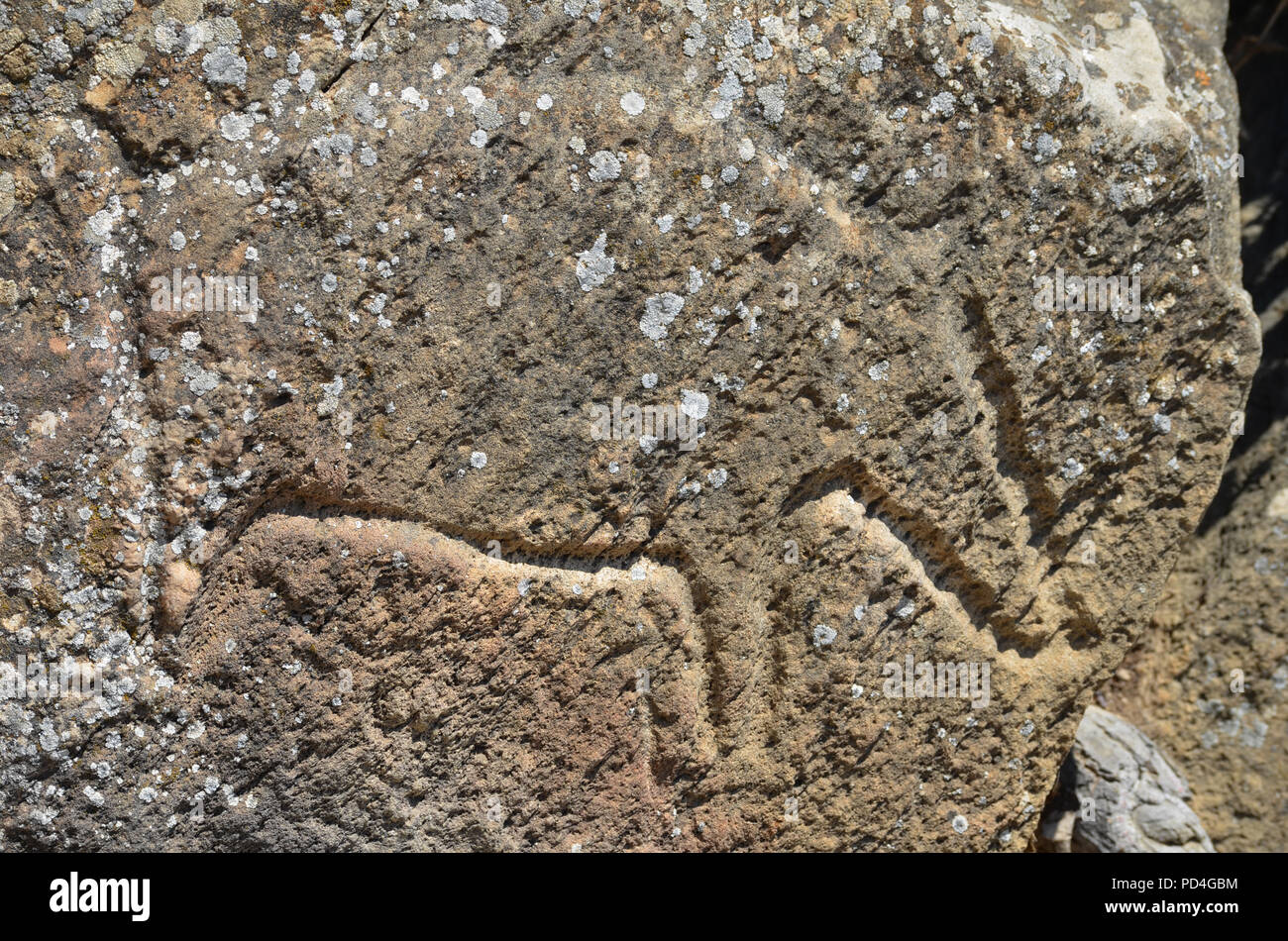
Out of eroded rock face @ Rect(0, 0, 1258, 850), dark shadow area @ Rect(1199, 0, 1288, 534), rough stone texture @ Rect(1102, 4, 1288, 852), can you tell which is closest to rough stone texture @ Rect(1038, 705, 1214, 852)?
rough stone texture @ Rect(1102, 4, 1288, 852)

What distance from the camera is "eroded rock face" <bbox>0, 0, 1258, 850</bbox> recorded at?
7.53ft

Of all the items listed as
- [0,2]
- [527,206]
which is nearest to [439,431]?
[527,206]

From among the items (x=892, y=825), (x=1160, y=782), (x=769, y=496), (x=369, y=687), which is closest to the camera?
(x=369, y=687)

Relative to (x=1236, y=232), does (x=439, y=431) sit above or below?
below

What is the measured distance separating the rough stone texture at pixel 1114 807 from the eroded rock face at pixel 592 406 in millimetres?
481

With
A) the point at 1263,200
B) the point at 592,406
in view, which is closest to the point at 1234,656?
the point at 1263,200

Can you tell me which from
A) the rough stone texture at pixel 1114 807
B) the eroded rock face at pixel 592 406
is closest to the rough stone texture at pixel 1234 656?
the rough stone texture at pixel 1114 807

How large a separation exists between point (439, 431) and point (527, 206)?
0.53m

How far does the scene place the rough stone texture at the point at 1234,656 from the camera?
378 centimetres

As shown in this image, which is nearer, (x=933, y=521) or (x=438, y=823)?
(x=438, y=823)

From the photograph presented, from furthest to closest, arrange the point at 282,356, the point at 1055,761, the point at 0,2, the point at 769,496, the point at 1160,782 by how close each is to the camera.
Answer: the point at 1160,782 < the point at 1055,761 < the point at 769,496 < the point at 282,356 < the point at 0,2

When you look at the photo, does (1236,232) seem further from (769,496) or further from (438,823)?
(438,823)

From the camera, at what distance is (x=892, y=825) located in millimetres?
3010
